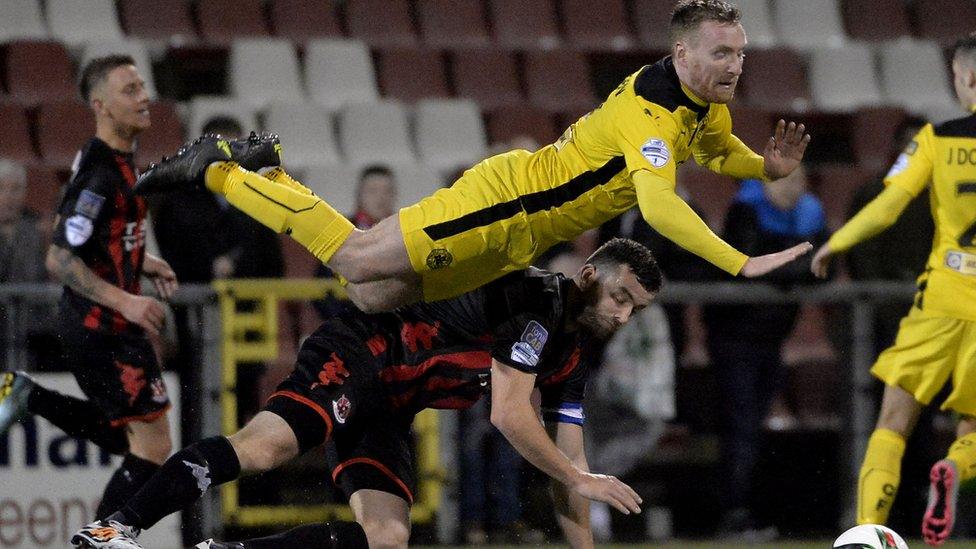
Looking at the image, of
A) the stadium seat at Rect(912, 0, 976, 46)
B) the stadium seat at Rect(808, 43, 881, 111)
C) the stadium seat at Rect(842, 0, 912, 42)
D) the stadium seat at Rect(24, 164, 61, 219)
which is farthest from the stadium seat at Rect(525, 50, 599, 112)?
the stadium seat at Rect(24, 164, 61, 219)

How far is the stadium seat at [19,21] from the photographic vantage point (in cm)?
1055

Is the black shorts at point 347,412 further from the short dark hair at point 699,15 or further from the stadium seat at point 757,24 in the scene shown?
the stadium seat at point 757,24

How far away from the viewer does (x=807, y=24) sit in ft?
41.2

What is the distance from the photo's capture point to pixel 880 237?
29.4 feet

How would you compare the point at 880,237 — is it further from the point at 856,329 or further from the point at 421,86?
the point at 421,86

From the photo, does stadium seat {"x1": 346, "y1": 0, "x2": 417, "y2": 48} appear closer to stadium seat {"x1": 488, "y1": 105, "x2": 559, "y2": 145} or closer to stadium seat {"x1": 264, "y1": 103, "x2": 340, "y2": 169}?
stadium seat {"x1": 488, "y1": 105, "x2": 559, "y2": 145}

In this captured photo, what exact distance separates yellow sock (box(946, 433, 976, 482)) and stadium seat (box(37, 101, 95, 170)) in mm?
5656

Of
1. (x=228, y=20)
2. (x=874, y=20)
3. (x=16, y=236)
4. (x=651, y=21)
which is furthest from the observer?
(x=874, y=20)

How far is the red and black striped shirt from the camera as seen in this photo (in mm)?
6785

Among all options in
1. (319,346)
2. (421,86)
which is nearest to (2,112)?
(421,86)

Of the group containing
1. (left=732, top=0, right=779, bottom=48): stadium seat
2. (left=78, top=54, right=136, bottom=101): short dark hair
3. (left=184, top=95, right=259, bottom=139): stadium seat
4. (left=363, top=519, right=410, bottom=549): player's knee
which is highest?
(left=732, top=0, right=779, bottom=48): stadium seat

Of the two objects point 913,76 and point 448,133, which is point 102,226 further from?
point 913,76

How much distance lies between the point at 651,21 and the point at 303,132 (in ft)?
10.1

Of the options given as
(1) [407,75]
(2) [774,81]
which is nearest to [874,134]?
(2) [774,81]
